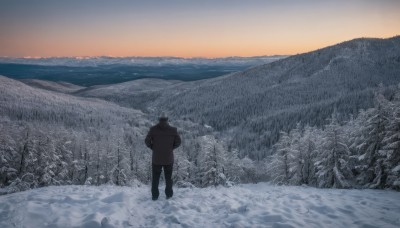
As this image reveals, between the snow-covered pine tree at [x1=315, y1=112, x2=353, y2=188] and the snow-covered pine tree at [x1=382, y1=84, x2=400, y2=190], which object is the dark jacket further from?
→ the snow-covered pine tree at [x1=315, y1=112, x2=353, y2=188]

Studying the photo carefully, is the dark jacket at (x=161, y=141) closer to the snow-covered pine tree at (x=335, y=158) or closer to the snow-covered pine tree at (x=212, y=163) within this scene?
the snow-covered pine tree at (x=335, y=158)

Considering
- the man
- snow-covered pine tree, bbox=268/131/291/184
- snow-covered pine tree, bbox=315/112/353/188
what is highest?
the man

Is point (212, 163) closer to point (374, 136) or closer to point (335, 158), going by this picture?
point (335, 158)

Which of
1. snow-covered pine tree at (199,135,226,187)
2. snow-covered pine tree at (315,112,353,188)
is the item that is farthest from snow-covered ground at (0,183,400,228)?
snow-covered pine tree at (199,135,226,187)

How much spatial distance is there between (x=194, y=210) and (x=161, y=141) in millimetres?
2890

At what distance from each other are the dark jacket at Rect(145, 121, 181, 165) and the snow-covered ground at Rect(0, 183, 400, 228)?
1.55m

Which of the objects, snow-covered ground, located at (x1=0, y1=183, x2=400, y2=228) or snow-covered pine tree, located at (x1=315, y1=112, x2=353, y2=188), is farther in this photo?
snow-covered pine tree, located at (x1=315, y1=112, x2=353, y2=188)

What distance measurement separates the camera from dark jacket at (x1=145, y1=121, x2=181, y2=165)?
1100 centimetres

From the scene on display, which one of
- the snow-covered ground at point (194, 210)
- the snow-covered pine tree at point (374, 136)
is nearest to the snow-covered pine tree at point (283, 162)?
the snow-covered pine tree at point (374, 136)

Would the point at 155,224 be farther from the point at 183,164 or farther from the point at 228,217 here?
the point at 183,164

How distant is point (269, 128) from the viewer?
170875 millimetres

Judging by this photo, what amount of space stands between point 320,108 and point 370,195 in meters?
192

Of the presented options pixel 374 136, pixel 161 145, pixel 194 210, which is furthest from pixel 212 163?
pixel 194 210

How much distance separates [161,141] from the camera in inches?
434
